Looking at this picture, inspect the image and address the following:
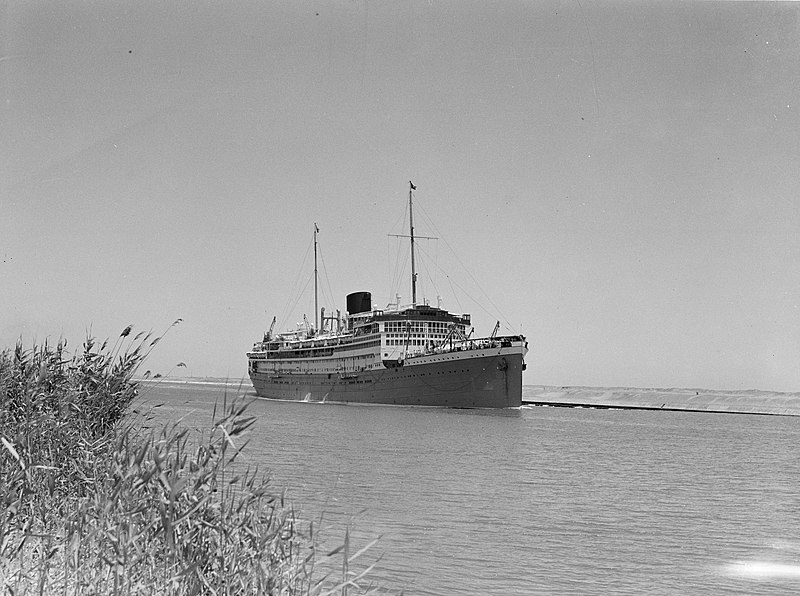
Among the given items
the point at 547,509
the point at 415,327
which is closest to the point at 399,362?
the point at 415,327

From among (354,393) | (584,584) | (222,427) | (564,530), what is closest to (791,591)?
(584,584)

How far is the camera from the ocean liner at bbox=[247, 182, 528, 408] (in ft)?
184

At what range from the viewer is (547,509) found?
17.1m

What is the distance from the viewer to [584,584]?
10875 millimetres

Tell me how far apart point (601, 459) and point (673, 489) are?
22.9ft

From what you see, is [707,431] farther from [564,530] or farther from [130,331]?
[130,331]

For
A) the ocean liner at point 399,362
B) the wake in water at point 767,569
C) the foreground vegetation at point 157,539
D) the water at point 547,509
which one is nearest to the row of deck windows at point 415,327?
the ocean liner at point 399,362

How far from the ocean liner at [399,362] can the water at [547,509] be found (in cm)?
2070

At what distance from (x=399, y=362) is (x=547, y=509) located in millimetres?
45107

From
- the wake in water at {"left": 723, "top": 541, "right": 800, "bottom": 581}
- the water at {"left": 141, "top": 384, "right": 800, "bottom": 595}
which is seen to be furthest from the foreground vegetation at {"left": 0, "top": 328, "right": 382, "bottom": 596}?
the wake in water at {"left": 723, "top": 541, "right": 800, "bottom": 581}

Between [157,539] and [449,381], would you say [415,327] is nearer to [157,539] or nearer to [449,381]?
[449,381]

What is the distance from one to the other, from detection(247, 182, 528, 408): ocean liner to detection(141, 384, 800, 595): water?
67.9 ft

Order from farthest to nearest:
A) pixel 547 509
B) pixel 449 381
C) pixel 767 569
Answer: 1. pixel 449 381
2. pixel 547 509
3. pixel 767 569

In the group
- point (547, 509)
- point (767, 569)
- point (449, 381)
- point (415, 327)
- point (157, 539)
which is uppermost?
Result: point (415, 327)
